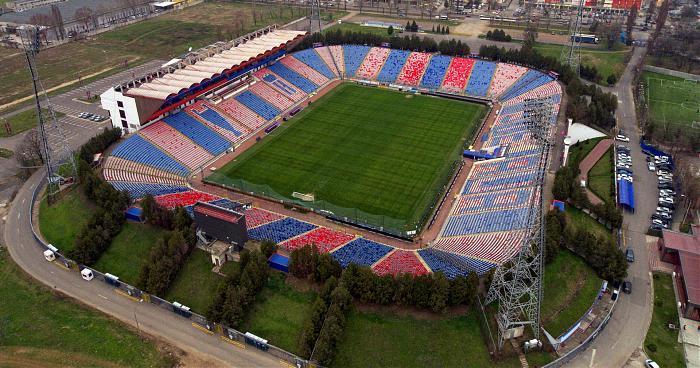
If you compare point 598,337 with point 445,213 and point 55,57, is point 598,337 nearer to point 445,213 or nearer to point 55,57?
point 445,213

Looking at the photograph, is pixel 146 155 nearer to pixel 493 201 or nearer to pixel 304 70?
pixel 304 70

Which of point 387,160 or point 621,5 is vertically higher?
point 621,5

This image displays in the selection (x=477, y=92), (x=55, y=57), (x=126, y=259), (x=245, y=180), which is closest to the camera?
(x=126, y=259)

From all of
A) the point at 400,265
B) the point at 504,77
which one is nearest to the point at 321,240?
the point at 400,265

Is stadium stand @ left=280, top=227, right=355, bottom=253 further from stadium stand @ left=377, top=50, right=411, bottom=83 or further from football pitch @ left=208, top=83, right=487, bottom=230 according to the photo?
stadium stand @ left=377, top=50, right=411, bottom=83

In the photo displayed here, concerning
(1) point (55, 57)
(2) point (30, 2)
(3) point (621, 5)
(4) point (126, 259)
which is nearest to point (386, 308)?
(4) point (126, 259)

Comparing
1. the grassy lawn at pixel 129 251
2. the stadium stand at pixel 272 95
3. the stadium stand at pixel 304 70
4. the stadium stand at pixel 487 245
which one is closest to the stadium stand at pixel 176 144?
the grassy lawn at pixel 129 251

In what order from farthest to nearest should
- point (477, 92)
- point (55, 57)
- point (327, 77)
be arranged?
point (55, 57) < point (327, 77) < point (477, 92)
